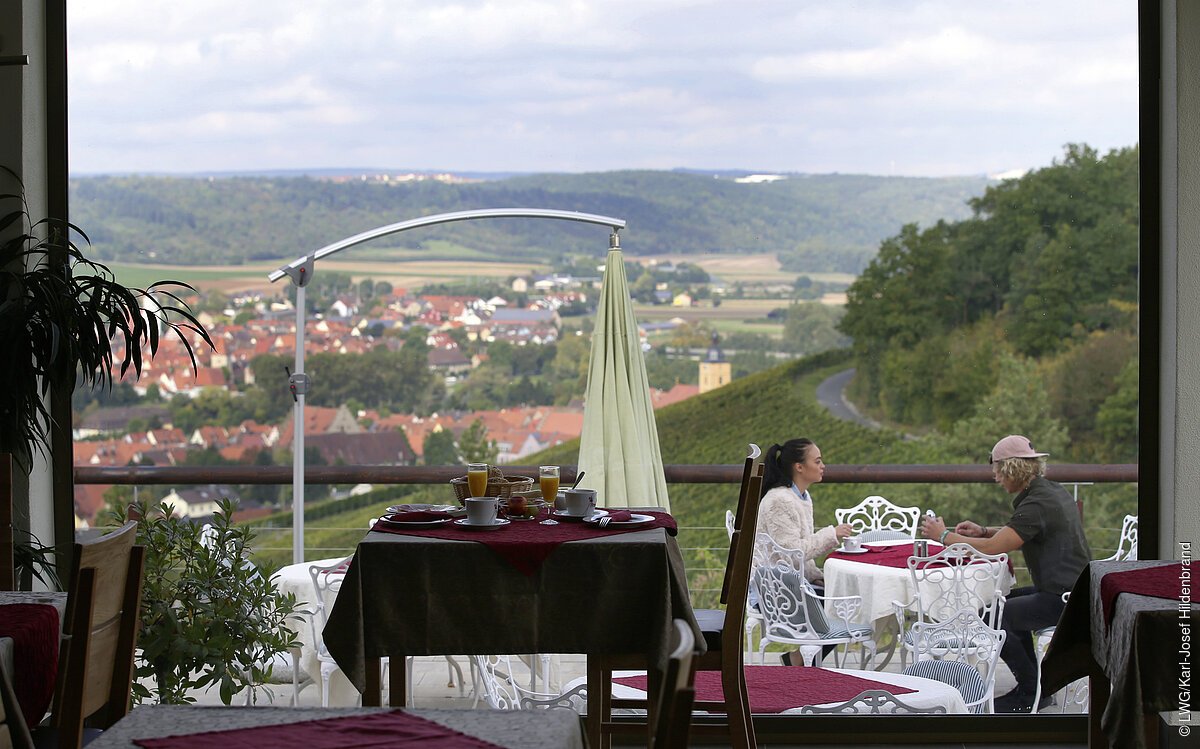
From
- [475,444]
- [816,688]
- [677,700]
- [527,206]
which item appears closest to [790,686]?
[816,688]

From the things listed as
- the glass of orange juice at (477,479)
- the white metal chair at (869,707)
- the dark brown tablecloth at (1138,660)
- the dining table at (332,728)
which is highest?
the glass of orange juice at (477,479)

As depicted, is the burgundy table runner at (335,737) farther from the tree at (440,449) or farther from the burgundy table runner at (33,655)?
the tree at (440,449)

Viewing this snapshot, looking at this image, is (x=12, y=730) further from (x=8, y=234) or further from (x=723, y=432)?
(x=723, y=432)

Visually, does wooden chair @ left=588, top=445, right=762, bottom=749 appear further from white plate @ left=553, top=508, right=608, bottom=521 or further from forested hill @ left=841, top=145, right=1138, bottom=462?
forested hill @ left=841, top=145, right=1138, bottom=462

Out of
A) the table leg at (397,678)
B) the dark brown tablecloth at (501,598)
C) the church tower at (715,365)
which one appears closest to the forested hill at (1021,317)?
the church tower at (715,365)

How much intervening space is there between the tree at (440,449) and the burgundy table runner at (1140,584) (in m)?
8.59

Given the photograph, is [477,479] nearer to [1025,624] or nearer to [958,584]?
[958,584]

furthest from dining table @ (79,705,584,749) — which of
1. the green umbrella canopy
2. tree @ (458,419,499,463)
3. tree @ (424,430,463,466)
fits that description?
tree @ (424,430,463,466)

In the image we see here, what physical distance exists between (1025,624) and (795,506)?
1.03m

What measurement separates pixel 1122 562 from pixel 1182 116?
65.2 inches

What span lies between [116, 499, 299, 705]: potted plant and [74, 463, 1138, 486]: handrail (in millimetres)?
1572

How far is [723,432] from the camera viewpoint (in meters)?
11.7

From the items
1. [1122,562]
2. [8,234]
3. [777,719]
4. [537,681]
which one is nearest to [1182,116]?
[1122,562]

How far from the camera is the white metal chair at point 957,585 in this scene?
14.5 ft
